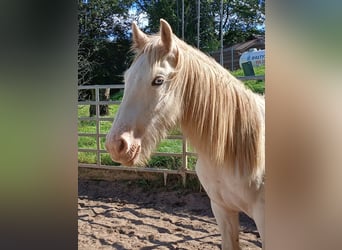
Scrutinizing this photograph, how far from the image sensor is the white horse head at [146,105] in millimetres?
827

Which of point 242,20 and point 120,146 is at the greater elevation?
point 242,20

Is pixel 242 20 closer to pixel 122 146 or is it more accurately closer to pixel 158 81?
pixel 158 81

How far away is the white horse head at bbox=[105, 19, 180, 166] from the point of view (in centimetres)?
83

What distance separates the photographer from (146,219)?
6.89 ft

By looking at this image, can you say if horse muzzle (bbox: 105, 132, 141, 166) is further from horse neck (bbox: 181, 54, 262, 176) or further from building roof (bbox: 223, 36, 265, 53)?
building roof (bbox: 223, 36, 265, 53)

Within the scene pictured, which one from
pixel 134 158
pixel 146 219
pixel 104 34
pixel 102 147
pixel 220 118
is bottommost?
pixel 146 219

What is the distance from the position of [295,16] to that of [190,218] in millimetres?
1834

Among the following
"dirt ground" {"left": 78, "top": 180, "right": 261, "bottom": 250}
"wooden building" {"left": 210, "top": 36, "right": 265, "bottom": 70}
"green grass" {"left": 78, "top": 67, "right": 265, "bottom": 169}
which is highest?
"wooden building" {"left": 210, "top": 36, "right": 265, "bottom": 70}

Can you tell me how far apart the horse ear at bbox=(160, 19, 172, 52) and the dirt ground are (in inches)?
44.4

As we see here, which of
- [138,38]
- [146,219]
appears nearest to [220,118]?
[138,38]

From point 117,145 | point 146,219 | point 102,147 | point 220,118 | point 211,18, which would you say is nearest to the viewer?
point 117,145

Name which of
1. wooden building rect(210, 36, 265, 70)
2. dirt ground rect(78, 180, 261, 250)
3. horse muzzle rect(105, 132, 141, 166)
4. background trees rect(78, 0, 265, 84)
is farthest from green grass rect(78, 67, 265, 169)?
horse muzzle rect(105, 132, 141, 166)

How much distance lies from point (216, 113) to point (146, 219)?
1.35m

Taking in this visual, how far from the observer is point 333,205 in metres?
0.37
